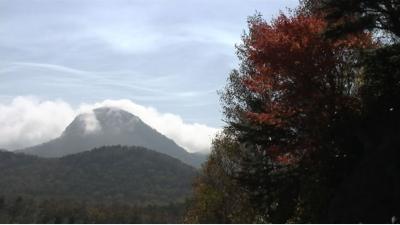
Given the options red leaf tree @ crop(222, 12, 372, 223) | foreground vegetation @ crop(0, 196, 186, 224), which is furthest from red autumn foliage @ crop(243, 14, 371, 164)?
foreground vegetation @ crop(0, 196, 186, 224)

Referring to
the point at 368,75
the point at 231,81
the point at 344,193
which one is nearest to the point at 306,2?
the point at 231,81

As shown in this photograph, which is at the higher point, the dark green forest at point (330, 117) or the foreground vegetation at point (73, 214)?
the dark green forest at point (330, 117)

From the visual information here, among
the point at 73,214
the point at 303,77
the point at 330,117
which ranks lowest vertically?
the point at 73,214

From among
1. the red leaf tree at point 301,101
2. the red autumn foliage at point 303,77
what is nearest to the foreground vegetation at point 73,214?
the red leaf tree at point 301,101

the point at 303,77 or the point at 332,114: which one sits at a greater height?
the point at 303,77

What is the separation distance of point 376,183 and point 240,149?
18.8 metres

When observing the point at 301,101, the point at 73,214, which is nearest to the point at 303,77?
the point at 301,101

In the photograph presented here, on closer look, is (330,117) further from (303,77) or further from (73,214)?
(73,214)

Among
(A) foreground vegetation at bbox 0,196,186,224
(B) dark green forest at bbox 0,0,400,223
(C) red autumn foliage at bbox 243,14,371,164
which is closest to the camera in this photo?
(B) dark green forest at bbox 0,0,400,223

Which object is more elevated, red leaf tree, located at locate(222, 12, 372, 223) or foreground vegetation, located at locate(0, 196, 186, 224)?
red leaf tree, located at locate(222, 12, 372, 223)

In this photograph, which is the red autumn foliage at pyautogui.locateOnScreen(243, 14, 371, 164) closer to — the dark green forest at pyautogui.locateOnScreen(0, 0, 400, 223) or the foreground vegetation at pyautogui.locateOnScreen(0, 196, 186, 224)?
the dark green forest at pyautogui.locateOnScreen(0, 0, 400, 223)

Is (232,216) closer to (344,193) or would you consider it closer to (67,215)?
(344,193)

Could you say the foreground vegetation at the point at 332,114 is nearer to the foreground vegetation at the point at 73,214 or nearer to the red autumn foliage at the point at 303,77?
the red autumn foliage at the point at 303,77

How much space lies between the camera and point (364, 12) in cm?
2634
